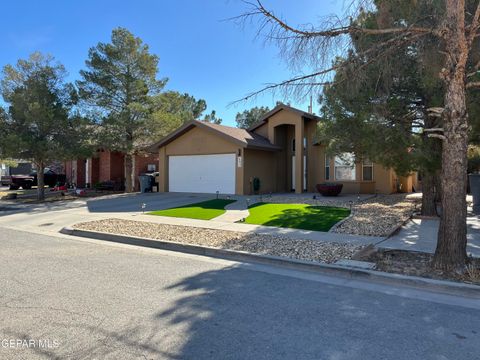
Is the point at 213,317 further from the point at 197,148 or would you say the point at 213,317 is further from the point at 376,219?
the point at 197,148

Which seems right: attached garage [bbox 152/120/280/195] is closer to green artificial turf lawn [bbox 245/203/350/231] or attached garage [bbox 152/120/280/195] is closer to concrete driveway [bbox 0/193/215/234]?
concrete driveway [bbox 0/193/215/234]

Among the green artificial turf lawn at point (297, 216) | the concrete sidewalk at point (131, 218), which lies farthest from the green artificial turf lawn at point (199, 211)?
the green artificial turf lawn at point (297, 216)

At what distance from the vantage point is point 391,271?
6180mm

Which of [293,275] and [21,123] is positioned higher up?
[21,123]

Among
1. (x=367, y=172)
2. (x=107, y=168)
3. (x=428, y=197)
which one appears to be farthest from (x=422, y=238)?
(x=107, y=168)

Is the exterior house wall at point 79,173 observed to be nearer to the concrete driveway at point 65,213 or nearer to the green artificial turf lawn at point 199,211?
the concrete driveway at point 65,213

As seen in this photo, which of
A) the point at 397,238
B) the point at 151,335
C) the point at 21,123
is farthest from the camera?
the point at 21,123

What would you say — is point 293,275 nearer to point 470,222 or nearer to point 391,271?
point 391,271

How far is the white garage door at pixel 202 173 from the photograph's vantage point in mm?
20812

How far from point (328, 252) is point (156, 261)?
343 centimetres

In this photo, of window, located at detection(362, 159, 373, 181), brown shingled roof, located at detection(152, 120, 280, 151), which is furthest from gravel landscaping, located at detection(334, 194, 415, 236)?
brown shingled roof, located at detection(152, 120, 280, 151)

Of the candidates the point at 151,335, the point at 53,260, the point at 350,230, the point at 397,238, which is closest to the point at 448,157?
the point at 397,238

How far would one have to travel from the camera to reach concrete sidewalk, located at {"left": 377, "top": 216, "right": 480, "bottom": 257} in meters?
7.86

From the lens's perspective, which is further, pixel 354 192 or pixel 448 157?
pixel 354 192
